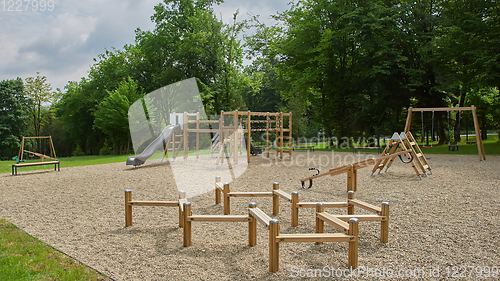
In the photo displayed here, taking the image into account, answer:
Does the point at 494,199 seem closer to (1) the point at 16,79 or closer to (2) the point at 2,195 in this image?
(2) the point at 2,195

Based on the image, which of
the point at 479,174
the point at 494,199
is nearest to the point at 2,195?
the point at 494,199

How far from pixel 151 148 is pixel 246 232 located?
9945mm

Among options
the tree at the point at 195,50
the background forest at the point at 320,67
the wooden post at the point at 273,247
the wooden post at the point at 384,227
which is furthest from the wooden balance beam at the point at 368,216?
the tree at the point at 195,50

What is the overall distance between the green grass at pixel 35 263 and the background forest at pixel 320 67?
19724 millimetres

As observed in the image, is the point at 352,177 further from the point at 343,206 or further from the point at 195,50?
the point at 195,50

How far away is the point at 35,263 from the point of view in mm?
3535

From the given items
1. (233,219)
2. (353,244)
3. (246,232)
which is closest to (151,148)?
(246,232)

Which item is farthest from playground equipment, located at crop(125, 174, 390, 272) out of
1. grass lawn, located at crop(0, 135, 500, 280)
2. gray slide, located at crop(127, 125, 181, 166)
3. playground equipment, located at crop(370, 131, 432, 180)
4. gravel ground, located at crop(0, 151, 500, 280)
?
gray slide, located at crop(127, 125, 181, 166)

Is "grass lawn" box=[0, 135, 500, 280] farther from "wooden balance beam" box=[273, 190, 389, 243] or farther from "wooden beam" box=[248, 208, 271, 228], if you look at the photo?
"wooden balance beam" box=[273, 190, 389, 243]

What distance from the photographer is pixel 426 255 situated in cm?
362

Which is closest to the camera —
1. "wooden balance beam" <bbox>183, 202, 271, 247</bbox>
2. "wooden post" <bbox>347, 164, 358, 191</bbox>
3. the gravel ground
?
the gravel ground

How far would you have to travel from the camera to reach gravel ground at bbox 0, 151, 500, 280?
3.36 metres

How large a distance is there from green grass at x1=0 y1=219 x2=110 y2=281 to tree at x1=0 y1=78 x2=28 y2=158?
35.2m

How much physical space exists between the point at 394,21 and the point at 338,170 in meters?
18.6
